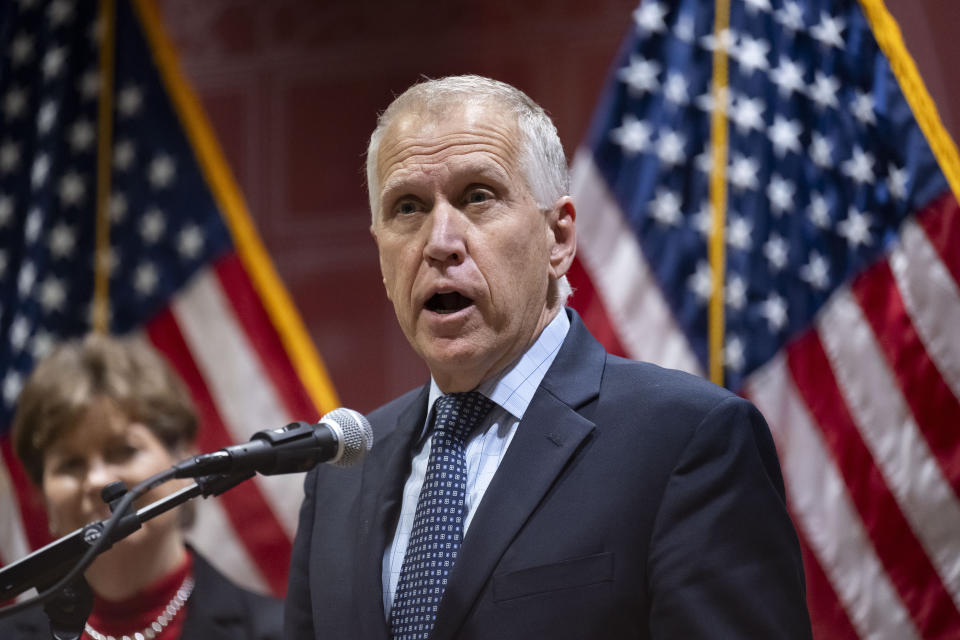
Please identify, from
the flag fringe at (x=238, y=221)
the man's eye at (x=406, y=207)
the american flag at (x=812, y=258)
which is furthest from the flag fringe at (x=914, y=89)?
the flag fringe at (x=238, y=221)

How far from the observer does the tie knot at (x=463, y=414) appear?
5.00 feet

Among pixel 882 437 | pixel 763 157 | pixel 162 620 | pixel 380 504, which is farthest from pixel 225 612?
pixel 763 157

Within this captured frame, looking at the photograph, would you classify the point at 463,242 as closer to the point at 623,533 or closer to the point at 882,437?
the point at 623,533

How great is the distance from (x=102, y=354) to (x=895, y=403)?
1790mm

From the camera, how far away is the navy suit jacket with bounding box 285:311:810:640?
1.24 meters

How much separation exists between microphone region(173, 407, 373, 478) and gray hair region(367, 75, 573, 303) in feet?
1.52

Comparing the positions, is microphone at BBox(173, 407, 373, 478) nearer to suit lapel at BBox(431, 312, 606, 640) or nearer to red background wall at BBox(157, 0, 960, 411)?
suit lapel at BBox(431, 312, 606, 640)

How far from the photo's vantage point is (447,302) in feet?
5.03

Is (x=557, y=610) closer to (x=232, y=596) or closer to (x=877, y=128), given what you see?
(x=232, y=596)

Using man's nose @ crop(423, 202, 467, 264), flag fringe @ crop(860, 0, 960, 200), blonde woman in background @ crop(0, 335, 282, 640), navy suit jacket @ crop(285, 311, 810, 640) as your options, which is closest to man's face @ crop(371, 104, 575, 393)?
man's nose @ crop(423, 202, 467, 264)

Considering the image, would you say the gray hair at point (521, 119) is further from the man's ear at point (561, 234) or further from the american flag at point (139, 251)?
the american flag at point (139, 251)

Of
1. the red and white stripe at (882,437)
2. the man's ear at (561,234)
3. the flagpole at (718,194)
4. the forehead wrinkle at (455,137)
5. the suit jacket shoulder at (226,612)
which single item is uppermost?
the forehead wrinkle at (455,137)

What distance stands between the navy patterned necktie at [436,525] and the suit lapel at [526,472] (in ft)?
0.19

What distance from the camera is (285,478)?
3.22 m
